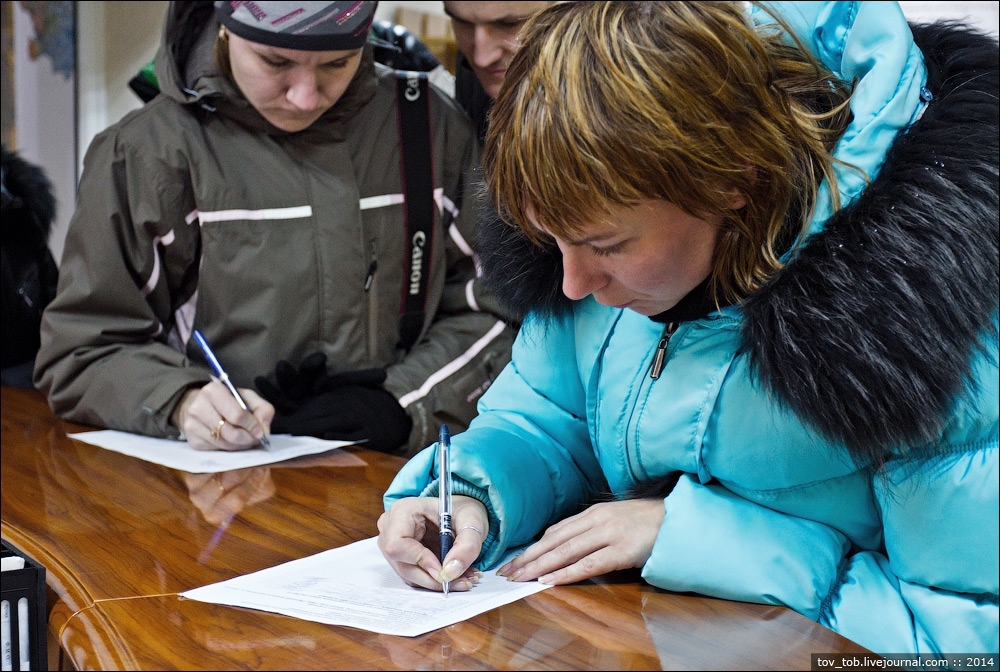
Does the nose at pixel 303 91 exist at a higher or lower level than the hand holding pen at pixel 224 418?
higher

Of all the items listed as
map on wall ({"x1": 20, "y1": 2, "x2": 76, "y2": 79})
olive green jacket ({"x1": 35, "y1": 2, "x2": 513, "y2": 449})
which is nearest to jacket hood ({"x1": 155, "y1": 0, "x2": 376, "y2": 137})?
olive green jacket ({"x1": 35, "y1": 2, "x2": 513, "y2": 449})

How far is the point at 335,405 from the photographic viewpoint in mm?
1952

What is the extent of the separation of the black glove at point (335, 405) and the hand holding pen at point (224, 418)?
0.11m

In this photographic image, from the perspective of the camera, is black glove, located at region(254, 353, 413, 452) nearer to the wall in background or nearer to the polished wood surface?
the polished wood surface

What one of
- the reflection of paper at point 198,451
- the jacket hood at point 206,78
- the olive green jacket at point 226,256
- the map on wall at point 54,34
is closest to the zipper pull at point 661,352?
the reflection of paper at point 198,451

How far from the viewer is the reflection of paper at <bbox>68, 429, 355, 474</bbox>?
1.71 m

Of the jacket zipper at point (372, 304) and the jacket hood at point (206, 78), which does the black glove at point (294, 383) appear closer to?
the jacket zipper at point (372, 304)

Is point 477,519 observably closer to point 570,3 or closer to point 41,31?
point 570,3

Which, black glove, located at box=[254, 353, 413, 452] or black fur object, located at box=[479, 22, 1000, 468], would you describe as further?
black glove, located at box=[254, 353, 413, 452]

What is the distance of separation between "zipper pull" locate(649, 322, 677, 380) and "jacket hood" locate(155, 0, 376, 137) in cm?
110

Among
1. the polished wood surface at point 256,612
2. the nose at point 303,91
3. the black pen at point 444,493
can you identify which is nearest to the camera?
the polished wood surface at point 256,612

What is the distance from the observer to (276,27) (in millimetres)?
1828

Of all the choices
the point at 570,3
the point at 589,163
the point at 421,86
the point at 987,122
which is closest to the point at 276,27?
the point at 421,86

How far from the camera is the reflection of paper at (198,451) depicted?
171cm
